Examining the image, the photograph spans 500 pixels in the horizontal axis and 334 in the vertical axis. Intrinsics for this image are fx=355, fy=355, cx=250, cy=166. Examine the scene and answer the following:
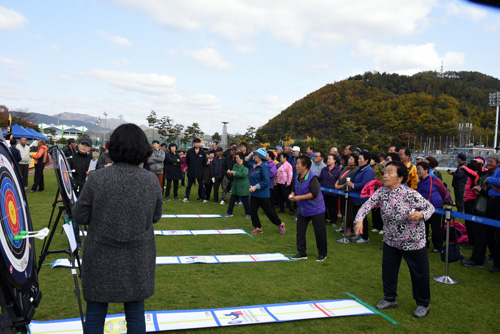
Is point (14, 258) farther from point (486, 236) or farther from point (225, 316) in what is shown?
point (486, 236)

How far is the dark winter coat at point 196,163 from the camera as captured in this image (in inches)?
513

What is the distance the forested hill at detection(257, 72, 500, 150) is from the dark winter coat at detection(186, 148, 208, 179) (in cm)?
6596

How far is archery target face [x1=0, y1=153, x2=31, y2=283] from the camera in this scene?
95.3 inches

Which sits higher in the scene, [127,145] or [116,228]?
[127,145]

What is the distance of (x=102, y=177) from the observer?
2.38m

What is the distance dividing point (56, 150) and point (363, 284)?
14.8 ft

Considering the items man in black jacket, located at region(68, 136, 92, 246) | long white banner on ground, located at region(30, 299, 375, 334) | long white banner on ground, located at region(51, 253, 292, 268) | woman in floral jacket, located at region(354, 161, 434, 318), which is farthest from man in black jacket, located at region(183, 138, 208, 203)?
woman in floral jacket, located at region(354, 161, 434, 318)

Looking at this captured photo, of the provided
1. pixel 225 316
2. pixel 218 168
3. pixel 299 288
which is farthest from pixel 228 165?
pixel 225 316

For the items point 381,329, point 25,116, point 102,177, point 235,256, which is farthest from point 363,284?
point 25,116

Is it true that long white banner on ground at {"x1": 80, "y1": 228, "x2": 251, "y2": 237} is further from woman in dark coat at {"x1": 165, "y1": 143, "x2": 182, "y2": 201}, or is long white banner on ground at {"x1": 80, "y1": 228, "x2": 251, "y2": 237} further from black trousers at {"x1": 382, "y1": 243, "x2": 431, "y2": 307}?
woman in dark coat at {"x1": 165, "y1": 143, "x2": 182, "y2": 201}

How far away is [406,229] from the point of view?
4.15 metres

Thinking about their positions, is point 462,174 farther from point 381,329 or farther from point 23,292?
point 23,292

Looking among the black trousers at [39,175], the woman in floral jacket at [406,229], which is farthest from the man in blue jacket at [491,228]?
the black trousers at [39,175]

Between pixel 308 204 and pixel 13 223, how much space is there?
4445 millimetres
